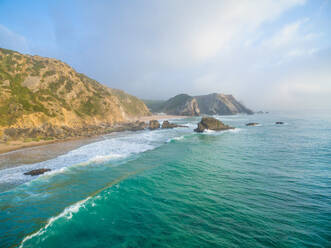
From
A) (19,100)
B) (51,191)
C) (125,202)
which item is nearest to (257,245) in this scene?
(125,202)

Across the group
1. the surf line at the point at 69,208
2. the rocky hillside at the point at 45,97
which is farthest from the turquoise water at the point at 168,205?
the rocky hillside at the point at 45,97

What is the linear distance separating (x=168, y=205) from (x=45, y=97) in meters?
60.0

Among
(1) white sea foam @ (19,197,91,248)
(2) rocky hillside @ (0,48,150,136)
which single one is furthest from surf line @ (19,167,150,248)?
(2) rocky hillside @ (0,48,150,136)

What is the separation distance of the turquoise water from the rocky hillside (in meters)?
29.7

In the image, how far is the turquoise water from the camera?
331 inches

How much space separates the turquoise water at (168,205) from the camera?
841 cm

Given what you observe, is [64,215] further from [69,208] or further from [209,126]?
[209,126]

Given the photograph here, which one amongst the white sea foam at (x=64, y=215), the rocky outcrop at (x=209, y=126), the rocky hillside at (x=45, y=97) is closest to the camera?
the white sea foam at (x=64, y=215)

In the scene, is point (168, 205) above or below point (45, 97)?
below

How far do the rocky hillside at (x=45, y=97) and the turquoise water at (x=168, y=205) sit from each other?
29.7m

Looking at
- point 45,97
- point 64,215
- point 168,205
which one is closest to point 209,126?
point 168,205

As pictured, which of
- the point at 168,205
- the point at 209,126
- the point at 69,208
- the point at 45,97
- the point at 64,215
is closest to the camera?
the point at 64,215

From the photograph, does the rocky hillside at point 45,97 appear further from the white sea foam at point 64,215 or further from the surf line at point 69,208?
the white sea foam at point 64,215

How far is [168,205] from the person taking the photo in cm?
1156
